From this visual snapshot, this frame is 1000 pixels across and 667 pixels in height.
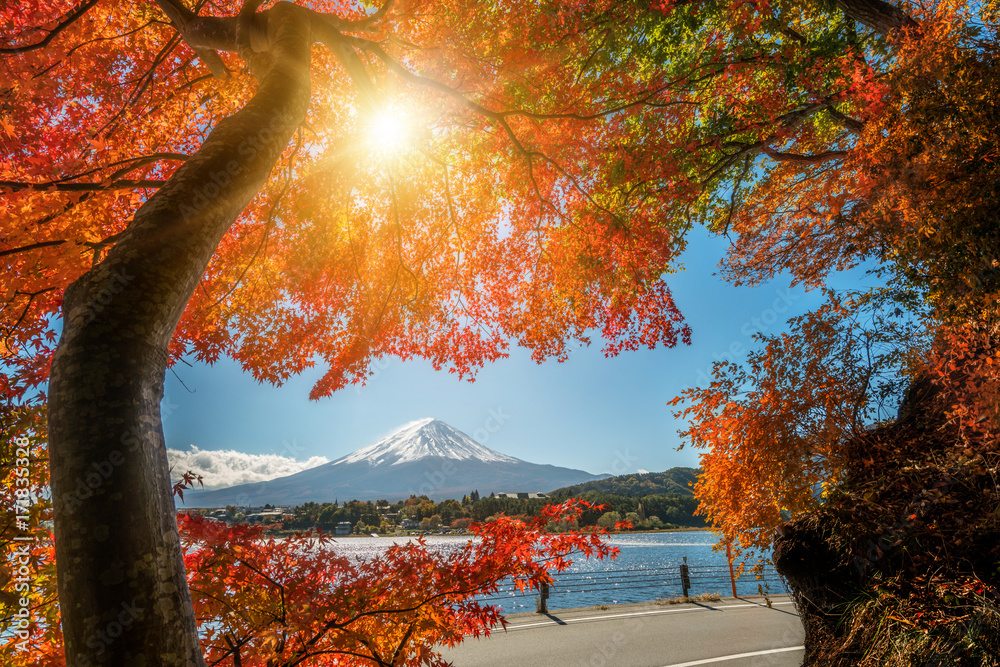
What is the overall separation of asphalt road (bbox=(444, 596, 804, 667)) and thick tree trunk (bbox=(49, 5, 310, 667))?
638 cm

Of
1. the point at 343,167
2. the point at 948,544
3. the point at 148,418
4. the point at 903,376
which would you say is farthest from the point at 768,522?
the point at 343,167

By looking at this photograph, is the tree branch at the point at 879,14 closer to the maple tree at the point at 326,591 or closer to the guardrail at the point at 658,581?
the guardrail at the point at 658,581

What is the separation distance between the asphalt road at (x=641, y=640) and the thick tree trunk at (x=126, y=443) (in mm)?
6383

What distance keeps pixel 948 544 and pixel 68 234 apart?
949 centimetres

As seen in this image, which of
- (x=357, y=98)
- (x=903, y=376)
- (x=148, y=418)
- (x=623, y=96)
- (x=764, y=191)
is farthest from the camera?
(x=764, y=191)

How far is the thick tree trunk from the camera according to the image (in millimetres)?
1289

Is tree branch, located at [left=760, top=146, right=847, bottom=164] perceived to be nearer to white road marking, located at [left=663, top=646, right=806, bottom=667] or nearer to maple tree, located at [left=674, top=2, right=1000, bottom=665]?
maple tree, located at [left=674, top=2, right=1000, bottom=665]

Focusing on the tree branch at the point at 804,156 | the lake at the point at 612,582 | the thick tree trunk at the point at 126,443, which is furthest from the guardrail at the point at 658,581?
the tree branch at the point at 804,156

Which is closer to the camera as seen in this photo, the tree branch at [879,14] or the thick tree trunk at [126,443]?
the thick tree trunk at [126,443]

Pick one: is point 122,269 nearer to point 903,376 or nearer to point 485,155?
point 485,155

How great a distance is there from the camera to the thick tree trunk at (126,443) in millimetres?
1289

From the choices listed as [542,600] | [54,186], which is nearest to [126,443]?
[54,186]

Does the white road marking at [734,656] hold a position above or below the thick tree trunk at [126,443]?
below

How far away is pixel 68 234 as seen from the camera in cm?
426
